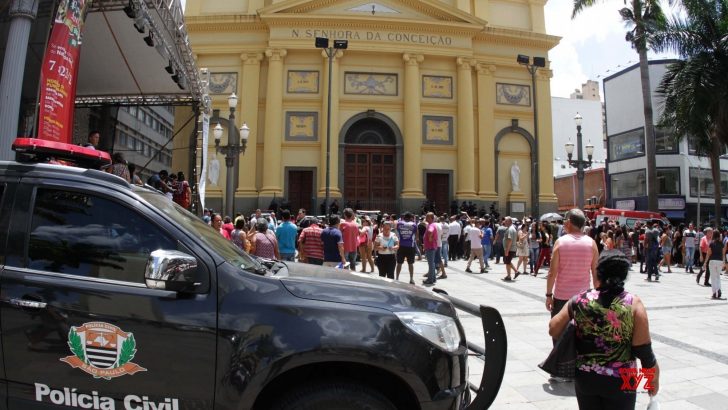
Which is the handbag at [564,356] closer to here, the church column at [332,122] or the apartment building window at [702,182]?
the church column at [332,122]

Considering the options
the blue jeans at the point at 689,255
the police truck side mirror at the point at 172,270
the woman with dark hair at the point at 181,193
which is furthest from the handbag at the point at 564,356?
the blue jeans at the point at 689,255

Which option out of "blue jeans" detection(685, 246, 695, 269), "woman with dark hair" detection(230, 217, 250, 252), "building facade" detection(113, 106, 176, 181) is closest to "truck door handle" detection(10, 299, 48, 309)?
"woman with dark hair" detection(230, 217, 250, 252)

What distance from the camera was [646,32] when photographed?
22281mm

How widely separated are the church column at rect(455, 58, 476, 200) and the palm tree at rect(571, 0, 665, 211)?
735 centimetres

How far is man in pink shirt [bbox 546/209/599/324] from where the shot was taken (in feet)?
16.8

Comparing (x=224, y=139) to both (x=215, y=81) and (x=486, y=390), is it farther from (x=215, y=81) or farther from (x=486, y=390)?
(x=486, y=390)

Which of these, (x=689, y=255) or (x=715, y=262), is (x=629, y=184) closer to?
(x=689, y=255)

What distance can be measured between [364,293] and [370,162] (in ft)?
91.2

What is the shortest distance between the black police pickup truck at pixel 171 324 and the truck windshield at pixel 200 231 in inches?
1.2

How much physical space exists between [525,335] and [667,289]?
7.98m

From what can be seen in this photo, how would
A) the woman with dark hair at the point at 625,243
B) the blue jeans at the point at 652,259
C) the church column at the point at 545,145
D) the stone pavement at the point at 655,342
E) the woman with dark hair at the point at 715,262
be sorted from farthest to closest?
1. the church column at the point at 545,145
2. the woman with dark hair at the point at 625,243
3. the blue jeans at the point at 652,259
4. the woman with dark hair at the point at 715,262
5. the stone pavement at the point at 655,342

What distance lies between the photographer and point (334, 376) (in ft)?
8.42

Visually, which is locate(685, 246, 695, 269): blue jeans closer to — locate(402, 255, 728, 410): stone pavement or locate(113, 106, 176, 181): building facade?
locate(402, 255, 728, 410): stone pavement

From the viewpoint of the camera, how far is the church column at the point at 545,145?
3142 centimetres
